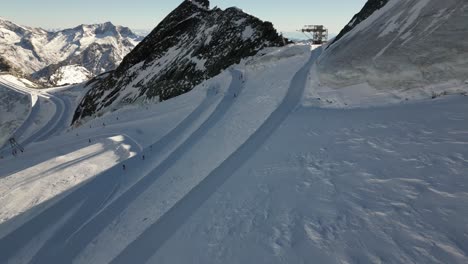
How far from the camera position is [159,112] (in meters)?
25.5

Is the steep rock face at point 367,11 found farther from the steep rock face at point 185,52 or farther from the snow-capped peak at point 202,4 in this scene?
the snow-capped peak at point 202,4

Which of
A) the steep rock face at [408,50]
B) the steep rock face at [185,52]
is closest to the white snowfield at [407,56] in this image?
the steep rock face at [408,50]

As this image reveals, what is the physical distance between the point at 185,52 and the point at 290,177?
4119 cm

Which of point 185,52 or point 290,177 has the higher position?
point 185,52

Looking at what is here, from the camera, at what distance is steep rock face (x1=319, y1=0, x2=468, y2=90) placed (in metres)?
13.8

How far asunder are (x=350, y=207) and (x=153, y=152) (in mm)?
12292

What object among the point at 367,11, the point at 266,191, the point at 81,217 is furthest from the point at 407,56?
the point at 81,217

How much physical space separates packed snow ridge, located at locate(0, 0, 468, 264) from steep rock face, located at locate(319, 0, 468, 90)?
0.10 metres

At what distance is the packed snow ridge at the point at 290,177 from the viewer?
6676mm

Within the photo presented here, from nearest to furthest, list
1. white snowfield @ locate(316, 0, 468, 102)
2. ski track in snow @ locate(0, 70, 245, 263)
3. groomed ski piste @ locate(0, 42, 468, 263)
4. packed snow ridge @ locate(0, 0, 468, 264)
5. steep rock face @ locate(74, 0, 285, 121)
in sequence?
groomed ski piste @ locate(0, 42, 468, 263) → packed snow ridge @ locate(0, 0, 468, 264) → ski track in snow @ locate(0, 70, 245, 263) → white snowfield @ locate(316, 0, 468, 102) → steep rock face @ locate(74, 0, 285, 121)

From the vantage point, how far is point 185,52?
4706 cm

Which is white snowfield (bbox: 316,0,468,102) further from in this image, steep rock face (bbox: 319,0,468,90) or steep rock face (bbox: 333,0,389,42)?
steep rock face (bbox: 333,0,389,42)

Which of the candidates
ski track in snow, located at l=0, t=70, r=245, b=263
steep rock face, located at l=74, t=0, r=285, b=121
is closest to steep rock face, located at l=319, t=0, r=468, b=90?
ski track in snow, located at l=0, t=70, r=245, b=263

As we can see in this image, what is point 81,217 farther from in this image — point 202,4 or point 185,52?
point 202,4
